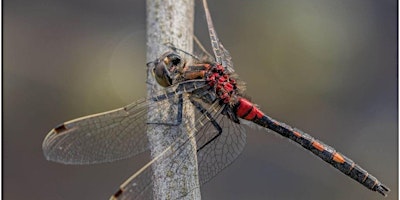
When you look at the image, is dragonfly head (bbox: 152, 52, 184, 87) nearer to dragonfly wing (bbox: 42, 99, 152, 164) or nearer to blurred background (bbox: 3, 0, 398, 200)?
dragonfly wing (bbox: 42, 99, 152, 164)

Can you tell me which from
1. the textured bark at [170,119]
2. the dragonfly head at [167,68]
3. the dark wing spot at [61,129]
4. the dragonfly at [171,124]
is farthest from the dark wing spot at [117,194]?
the dragonfly head at [167,68]

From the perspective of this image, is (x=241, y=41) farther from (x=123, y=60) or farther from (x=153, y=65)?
(x=153, y=65)

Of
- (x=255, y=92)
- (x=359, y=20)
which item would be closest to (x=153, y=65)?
(x=255, y=92)

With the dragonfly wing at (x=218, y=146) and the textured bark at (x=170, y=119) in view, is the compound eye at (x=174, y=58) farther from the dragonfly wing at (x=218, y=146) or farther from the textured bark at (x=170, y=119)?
the dragonfly wing at (x=218, y=146)

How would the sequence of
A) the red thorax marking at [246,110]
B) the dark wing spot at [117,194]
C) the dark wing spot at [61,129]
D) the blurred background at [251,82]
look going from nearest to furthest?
the dark wing spot at [117,194]
the dark wing spot at [61,129]
the red thorax marking at [246,110]
the blurred background at [251,82]

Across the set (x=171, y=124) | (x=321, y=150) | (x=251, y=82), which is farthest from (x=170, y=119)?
(x=251, y=82)

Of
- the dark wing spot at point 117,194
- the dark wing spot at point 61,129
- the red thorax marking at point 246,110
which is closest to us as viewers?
the dark wing spot at point 117,194

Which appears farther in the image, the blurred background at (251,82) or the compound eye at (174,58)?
the blurred background at (251,82)
